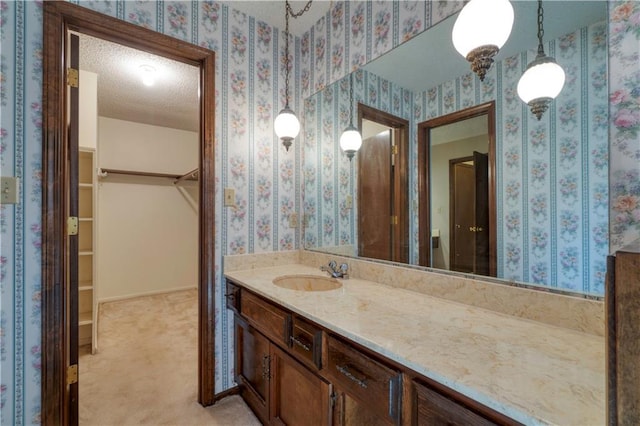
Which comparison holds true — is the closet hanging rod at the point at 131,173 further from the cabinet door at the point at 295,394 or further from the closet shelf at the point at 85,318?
the cabinet door at the point at 295,394

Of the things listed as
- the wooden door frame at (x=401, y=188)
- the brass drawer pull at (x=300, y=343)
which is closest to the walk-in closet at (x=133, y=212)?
the brass drawer pull at (x=300, y=343)

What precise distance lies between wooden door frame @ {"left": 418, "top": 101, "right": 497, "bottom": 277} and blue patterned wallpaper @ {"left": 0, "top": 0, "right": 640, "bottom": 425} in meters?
0.37

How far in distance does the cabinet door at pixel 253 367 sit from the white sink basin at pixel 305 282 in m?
0.30

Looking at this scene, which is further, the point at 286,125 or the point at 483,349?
the point at 286,125

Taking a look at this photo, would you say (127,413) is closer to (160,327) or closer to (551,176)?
(160,327)

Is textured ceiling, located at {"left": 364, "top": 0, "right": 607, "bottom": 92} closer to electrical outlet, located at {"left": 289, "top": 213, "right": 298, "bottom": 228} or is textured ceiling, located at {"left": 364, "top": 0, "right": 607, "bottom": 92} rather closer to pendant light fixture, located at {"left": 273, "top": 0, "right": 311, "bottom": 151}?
pendant light fixture, located at {"left": 273, "top": 0, "right": 311, "bottom": 151}

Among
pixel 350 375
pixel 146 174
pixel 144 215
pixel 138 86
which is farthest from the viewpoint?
pixel 144 215

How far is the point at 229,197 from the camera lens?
184 cm

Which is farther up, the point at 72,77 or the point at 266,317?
the point at 72,77

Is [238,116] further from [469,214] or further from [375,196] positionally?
[469,214]

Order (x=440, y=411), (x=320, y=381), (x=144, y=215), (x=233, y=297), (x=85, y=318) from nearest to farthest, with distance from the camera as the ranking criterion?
1. (x=440, y=411)
2. (x=320, y=381)
3. (x=233, y=297)
4. (x=85, y=318)
5. (x=144, y=215)

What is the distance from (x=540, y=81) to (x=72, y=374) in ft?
8.27

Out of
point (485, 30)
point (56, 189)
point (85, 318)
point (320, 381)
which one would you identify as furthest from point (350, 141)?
point (85, 318)

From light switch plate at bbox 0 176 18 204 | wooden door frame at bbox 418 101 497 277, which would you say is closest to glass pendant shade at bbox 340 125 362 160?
wooden door frame at bbox 418 101 497 277
